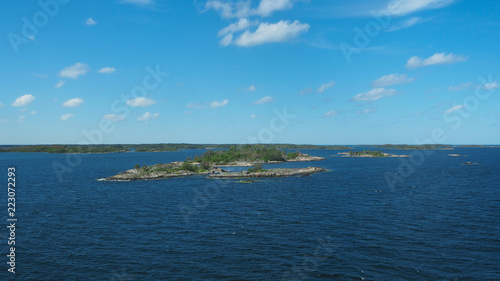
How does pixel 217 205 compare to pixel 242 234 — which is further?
pixel 217 205

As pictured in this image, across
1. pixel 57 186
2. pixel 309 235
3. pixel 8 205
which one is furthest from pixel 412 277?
pixel 57 186

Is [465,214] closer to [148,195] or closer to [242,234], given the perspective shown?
[242,234]

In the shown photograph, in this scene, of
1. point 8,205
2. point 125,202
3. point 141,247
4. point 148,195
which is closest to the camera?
point 141,247

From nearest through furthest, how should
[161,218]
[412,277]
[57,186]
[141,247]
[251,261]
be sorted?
[412,277] → [251,261] → [141,247] → [161,218] → [57,186]

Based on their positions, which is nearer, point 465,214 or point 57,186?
point 465,214

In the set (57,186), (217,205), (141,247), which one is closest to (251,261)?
(141,247)

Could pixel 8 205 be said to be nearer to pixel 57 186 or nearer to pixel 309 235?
pixel 57 186
